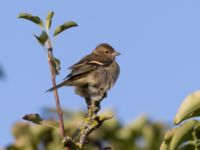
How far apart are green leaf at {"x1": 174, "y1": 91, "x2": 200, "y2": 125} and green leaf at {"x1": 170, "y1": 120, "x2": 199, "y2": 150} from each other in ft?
0.15

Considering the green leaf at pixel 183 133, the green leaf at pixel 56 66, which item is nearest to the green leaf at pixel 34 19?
the green leaf at pixel 56 66

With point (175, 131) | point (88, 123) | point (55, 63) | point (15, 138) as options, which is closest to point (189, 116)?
point (175, 131)

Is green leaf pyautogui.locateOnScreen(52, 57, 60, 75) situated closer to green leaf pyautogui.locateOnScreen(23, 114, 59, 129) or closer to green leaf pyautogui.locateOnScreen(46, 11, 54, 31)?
green leaf pyautogui.locateOnScreen(23, 114, 59, 129)

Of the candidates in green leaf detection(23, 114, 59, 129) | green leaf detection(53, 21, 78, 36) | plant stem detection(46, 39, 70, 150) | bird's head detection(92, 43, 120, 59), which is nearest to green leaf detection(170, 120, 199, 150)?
plant stem detection(46, 39, 70, 150)

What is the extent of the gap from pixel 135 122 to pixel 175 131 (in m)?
2.65

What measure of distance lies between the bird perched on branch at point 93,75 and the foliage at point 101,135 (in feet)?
8.31

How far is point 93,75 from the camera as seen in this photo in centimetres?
887

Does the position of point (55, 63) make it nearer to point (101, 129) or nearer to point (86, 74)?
point (101, 129)

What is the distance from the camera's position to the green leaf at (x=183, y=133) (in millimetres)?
2237

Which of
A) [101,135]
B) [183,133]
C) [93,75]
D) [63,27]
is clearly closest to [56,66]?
[63,27]

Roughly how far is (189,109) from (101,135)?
7.23 ft

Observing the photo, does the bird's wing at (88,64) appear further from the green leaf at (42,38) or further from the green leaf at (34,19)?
the green leaf at (42,38)

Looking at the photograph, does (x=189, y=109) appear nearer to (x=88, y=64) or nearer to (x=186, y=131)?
(x=186, y=131)

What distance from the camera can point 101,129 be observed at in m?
4.80
